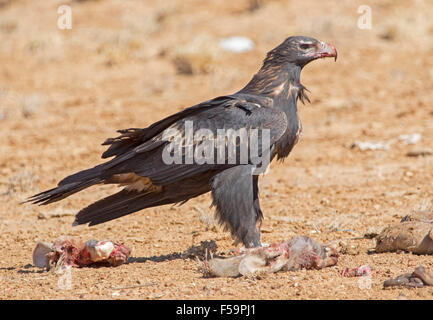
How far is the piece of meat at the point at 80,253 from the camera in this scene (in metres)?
6.24

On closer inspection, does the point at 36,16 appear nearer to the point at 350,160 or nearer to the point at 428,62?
the point at 428,62

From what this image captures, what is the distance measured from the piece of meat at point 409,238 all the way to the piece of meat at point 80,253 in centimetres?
227

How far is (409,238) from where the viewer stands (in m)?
6.13

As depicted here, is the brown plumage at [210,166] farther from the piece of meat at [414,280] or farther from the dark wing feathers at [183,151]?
the piece of meat at [414,280]

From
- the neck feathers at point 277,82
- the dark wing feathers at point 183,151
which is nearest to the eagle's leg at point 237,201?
the dark wing feathers at point 183,151

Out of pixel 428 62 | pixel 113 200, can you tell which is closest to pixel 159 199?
pixel 113 200

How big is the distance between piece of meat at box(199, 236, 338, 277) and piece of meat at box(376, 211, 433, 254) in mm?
670

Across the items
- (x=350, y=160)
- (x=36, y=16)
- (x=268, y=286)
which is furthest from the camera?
(x=36, y=16)

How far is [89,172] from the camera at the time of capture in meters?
6.48

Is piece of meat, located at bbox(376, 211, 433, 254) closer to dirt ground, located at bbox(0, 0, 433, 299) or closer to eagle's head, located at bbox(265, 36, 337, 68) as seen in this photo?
dirt ground, located at bbox(0, 0, 433, 299)

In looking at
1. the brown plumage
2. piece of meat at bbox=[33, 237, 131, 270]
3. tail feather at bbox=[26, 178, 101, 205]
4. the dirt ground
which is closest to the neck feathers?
the brown plumage

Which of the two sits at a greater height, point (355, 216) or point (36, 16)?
point (36, 16)

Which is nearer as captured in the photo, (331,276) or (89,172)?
(331,276)

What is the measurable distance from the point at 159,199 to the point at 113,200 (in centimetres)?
43
